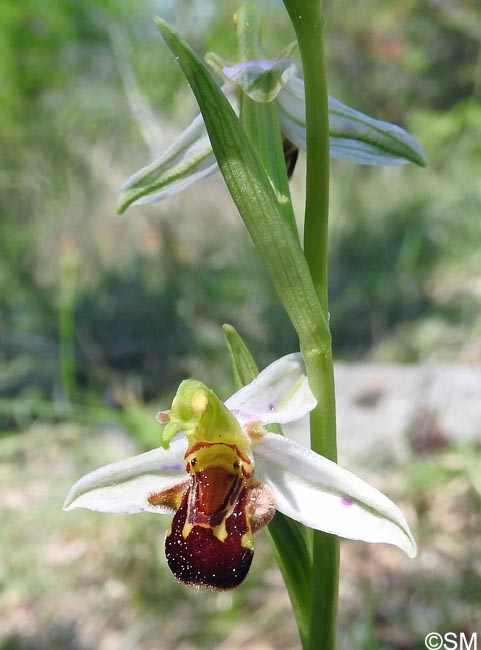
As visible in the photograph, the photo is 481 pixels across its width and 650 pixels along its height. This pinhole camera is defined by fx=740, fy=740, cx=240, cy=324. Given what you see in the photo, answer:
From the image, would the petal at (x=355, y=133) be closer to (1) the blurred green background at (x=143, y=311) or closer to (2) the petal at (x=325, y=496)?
(2) the petal at (x=325, y=496)

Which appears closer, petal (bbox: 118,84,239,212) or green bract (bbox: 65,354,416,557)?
green bract (bbox: 65,354,416,557)

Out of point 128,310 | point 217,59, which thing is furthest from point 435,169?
point 217,59

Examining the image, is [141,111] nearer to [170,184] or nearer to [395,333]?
[395,333]

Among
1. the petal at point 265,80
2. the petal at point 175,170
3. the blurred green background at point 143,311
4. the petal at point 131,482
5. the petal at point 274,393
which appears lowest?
the blurred green background at point 143,311

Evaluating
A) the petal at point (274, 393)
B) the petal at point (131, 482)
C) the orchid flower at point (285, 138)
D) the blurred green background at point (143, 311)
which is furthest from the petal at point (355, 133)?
the blurred green background at point (143, 311)

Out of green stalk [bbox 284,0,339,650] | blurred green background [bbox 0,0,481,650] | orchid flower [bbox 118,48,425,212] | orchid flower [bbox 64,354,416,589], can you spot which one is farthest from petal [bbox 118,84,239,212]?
blurred green background [bbox 0,0,481,650]

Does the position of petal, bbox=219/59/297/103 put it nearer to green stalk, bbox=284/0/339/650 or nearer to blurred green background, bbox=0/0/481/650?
green stalk, bbox=284/0/339/650

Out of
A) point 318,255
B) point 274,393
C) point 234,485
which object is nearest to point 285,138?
point 318,255
